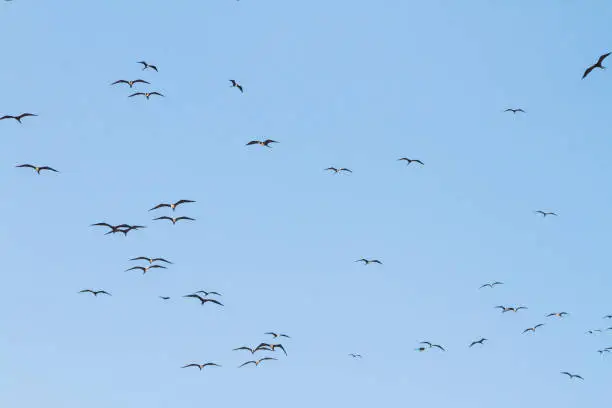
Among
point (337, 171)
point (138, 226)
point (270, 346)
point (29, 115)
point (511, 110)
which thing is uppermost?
point (511, 110)

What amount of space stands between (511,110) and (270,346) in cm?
3690

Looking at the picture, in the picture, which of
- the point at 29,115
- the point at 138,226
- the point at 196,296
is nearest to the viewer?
the point at 29,115

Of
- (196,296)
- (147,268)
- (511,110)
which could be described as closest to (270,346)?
(196,296)

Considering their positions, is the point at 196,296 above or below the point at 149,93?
below

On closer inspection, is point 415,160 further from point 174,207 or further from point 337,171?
point 174,207

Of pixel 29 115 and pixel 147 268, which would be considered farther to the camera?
pixel 147 268

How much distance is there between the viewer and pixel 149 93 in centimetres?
7750

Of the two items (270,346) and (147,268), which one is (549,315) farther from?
(147,268)

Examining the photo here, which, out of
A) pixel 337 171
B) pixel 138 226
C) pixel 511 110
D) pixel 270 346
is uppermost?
pixel 511 110

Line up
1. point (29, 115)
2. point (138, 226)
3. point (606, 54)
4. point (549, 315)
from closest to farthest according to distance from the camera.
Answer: point (606, 54) < point (29, 115) < point (138, 226) < point (549, 315)

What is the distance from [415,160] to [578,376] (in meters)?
39.9

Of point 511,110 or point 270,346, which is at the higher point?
point 511,110

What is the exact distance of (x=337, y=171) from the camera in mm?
87500

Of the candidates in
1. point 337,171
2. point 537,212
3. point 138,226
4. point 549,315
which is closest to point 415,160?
point 337,171
